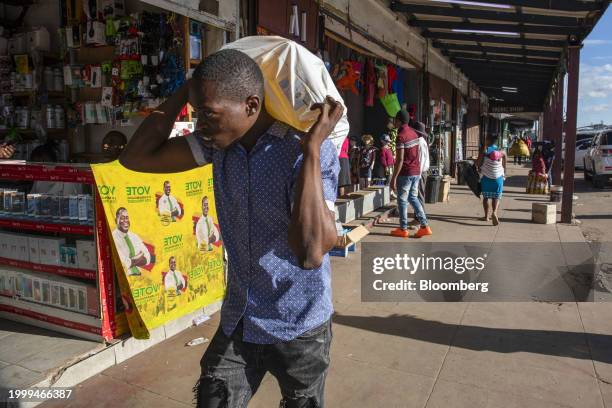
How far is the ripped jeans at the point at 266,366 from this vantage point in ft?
5.74

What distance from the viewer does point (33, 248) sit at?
13.2 feet

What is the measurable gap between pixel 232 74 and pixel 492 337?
11.5ft

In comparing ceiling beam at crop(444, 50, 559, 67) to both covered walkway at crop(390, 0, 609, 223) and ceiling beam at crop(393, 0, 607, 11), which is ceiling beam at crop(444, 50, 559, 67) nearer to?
covered walkway at crop(390, 0, 609, 223)

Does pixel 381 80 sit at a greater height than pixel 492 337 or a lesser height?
greater

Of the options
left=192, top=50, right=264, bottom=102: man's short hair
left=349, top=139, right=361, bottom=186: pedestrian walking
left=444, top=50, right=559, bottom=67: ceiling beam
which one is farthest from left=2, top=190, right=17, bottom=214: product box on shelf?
left=444, top=50, right=559, bottom=67: ceiling beam

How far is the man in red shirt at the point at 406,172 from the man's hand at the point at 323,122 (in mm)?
6112

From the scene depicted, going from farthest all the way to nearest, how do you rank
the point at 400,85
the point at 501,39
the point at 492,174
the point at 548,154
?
1. the point at 548,154
2. the point at 400,85
3. the point at 501,39
4. the point at 492,174

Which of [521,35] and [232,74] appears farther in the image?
[521,35]

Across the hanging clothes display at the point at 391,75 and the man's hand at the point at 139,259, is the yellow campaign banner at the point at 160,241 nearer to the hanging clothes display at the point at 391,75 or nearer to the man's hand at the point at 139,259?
the man's hand at the point at 139,259

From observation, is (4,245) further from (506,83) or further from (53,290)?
(506,83)

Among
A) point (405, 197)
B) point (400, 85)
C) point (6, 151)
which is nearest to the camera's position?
point (6, 151)

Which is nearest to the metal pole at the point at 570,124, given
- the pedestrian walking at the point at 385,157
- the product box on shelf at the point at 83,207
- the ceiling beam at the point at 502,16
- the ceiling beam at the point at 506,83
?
the ceiling beam at the point at 502,16

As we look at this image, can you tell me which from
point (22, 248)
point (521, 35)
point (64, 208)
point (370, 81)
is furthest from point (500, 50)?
point (22, 248)

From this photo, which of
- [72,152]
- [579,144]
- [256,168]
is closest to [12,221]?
[72,152]
